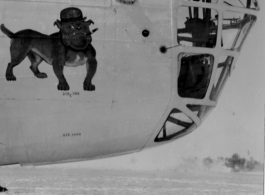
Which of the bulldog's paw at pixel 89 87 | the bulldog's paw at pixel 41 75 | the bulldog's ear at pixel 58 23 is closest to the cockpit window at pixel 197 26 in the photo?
the bulldog's paw at pixel 89 87

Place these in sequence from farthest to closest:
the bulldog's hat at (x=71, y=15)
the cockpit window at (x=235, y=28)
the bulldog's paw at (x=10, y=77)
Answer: the cockpit window at (x=235, y=28)
the bulldog's hat at (x=71, y=15)
the bulldog's paw at (x=10, y=77)

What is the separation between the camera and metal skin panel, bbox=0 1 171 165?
1303 cm

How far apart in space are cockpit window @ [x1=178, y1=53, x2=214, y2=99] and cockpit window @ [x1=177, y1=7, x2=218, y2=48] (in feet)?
1.09

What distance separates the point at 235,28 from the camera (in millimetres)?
15008

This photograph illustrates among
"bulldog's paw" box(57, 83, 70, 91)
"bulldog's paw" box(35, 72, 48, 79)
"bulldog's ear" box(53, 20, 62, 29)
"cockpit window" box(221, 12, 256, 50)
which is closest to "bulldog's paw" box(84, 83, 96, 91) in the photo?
"bulldog's paw" box(57, 83, 70, 91)

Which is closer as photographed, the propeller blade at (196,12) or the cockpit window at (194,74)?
the cockpit window at (194,74)

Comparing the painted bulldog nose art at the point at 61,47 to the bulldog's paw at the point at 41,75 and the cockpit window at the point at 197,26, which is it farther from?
the cockpit window at the point at 197,26

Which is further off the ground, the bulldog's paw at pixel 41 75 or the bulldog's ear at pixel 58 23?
the bulldog's ear at pixel 58 23

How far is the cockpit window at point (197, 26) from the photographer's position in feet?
45.7

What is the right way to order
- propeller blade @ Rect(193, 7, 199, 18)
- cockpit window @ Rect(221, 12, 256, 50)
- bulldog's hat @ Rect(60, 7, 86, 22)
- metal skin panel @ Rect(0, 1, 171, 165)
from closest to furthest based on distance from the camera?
1. metal skin panel @ Rect(0, 1, 171, 165)
2. bulldog's hat @ Rect(60, 7, 86, 22)
3. propeller blade @ Rect(193, 7, 199, 18)
4. cockpit window @ Rect(221, 12, 256, 50)

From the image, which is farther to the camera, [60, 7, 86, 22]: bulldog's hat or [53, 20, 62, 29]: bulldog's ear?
Answer: [60, 7, 86, 22]: bulldog's hat

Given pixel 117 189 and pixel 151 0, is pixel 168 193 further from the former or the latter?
pixel 151 0

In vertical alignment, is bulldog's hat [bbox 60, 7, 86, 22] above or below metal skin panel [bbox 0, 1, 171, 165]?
above

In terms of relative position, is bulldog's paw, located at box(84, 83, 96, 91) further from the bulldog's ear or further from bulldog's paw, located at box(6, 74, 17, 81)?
bulldog's paw, located at box(6, 74, 17, 81)
